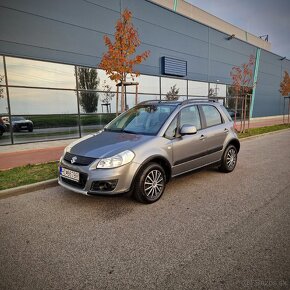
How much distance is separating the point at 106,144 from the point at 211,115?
2755 mm

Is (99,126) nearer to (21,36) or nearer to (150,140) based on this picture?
(21,36)

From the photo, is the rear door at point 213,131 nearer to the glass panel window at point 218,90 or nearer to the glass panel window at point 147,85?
the glass panel window at point 147,85

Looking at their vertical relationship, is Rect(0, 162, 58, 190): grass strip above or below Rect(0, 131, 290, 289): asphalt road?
below

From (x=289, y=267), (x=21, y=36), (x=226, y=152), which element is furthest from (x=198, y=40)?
(x=289, y=267)

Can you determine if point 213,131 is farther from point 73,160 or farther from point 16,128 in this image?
point 16,128

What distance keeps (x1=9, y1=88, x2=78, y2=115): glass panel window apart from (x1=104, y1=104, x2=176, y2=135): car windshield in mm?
Answer: 7074

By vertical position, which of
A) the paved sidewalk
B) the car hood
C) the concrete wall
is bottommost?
the paved sidewalk

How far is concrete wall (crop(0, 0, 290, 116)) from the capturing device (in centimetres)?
996

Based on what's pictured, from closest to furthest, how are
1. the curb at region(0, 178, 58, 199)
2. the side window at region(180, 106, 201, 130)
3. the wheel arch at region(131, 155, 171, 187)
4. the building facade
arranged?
the wheel arch at region(131, 155, 171, 187), the curb at region(0, 178, 58, 199), the side window at region(180, 106, 201, 130), the building facade

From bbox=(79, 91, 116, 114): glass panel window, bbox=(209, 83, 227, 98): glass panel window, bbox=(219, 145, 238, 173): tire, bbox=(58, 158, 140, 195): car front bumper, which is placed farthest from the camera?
bbox=(209, 83, 227, 98): glass panel window

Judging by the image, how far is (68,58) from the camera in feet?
37.6

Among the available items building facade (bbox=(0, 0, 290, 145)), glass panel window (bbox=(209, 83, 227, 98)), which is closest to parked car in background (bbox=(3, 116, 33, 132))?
building facade (bbox=(0, 0, 290, 145))

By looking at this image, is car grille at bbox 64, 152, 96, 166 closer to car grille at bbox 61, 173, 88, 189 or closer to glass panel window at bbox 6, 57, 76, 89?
car grille at bbox 61, 173, 88, 189

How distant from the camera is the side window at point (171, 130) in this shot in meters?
4.44
